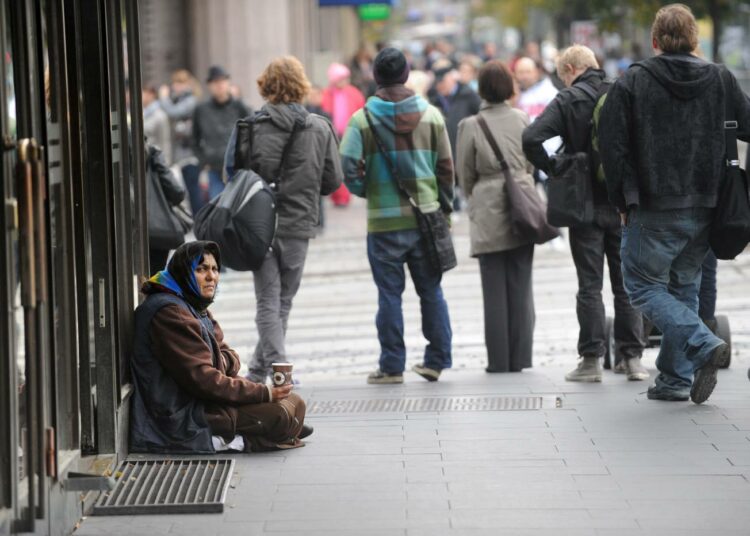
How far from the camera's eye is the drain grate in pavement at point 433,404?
26.5ft

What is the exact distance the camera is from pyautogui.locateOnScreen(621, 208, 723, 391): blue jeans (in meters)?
7.80

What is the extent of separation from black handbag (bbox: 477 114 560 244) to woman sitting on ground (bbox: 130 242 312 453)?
Answer: 2641 millimetres

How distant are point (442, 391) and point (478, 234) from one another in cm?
111

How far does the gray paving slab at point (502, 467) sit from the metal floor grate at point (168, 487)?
7cm

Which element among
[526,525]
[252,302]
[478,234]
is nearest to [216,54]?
[252,302]

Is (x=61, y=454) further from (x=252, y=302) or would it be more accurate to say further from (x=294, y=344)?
(x=252, y=302)

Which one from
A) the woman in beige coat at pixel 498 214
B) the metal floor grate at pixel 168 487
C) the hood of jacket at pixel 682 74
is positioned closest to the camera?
the metal floor grate at pixel 168 487

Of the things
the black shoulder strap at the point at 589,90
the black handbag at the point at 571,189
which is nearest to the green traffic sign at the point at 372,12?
the black shoulder strap at the point at 589,90

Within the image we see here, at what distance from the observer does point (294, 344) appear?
37.2 feet

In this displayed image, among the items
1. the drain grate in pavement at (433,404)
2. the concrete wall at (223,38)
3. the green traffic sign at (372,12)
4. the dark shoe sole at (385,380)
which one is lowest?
the dark shoe sole at (385,380)

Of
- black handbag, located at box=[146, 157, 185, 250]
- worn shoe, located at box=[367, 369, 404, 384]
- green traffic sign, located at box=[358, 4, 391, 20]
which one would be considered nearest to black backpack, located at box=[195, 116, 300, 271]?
black handbag, located at box=[146, 157, 185, 250]

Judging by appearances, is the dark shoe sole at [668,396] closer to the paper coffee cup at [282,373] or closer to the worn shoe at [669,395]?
the worn shoe at [669,395]

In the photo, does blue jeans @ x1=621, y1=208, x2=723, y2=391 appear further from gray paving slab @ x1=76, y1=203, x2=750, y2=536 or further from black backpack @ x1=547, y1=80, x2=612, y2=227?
black backpack @ x1=547, y1=80, x2=612, y2=227

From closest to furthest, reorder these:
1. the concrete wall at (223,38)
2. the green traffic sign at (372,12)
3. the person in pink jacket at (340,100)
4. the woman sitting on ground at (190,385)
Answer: the woman sitting on ground at (190,385)
the person in pink jacket at (340,100)
the concrete wall at (223,38)
the green traffic sign at (372,12)
